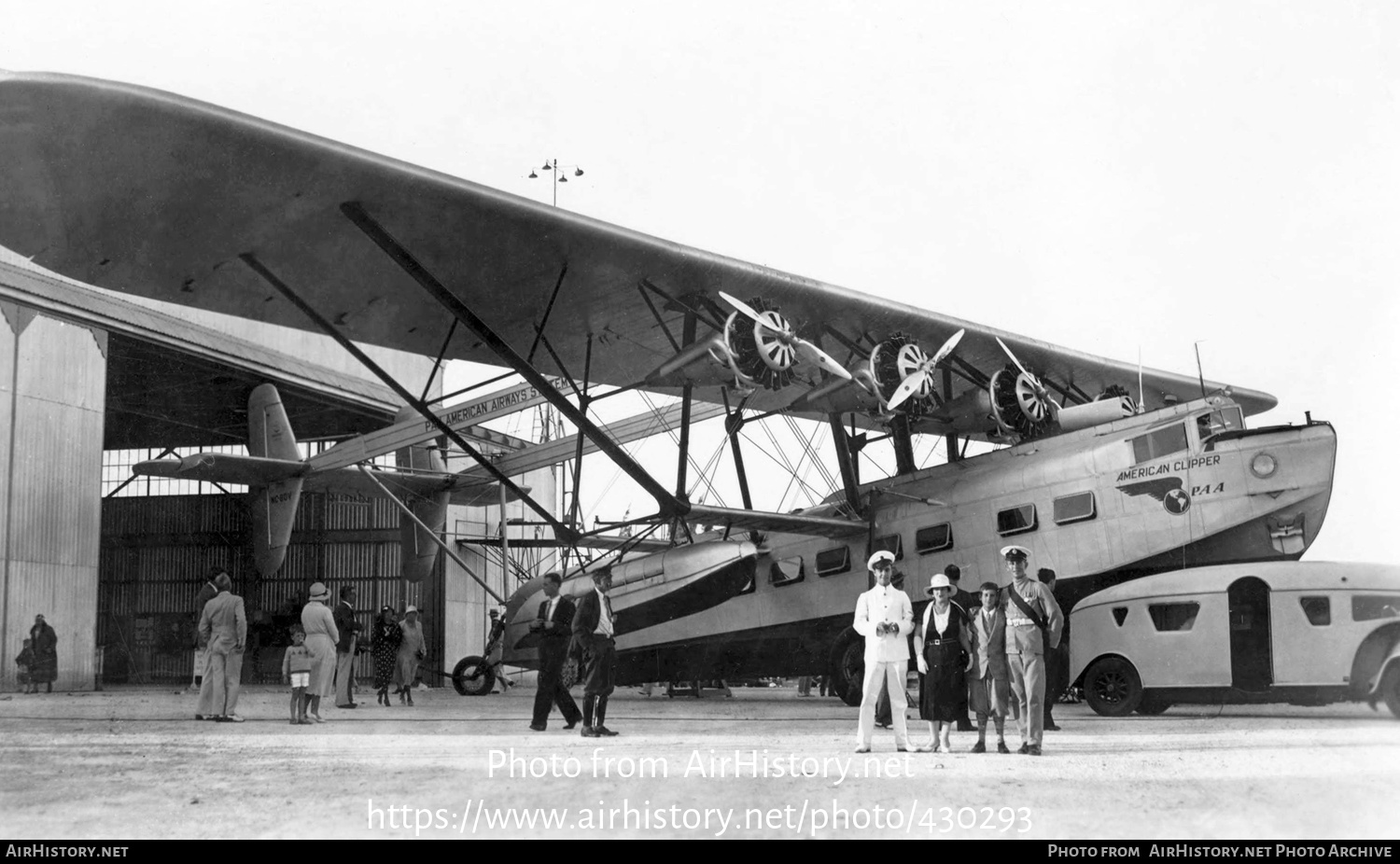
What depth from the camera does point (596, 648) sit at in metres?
12.0

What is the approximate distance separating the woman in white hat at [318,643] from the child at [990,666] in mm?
7831

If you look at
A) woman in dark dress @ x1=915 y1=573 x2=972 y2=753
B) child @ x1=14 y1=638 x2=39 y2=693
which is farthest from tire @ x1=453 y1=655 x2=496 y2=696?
woman in dark dress @ x1=915 y1=573 x2=972 y2=753

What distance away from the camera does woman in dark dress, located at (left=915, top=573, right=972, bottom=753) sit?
403 inches

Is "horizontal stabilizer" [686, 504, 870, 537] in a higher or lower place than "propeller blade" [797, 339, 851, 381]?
lower

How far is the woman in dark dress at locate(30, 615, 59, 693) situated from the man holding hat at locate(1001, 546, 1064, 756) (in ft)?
59.0

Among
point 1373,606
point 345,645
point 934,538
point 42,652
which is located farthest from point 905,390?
point 42,652

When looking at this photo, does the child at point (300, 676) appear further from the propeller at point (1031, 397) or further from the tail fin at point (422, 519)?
the tail fin at point (422, 519)

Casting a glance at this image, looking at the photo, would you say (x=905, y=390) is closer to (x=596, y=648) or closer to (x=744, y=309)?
(x=744, y=309)

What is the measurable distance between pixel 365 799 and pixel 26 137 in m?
7.47

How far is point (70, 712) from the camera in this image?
51.2 feet

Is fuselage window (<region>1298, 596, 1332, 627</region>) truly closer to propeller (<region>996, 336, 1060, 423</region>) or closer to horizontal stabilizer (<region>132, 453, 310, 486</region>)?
propeller (<region>996, 336, 1060, 423</region>)

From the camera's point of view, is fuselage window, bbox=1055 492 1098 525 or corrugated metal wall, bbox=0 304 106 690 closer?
fuselage window, bbox=1055 492 1098 525

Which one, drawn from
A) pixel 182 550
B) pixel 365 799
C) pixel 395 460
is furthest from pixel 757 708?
pixel 182 550

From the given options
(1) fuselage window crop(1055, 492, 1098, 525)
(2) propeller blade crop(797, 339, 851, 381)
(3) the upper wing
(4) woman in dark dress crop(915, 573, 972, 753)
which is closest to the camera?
(4) woman in dark dress crop(915, 573, 972, 753)
